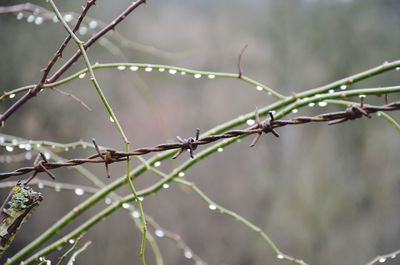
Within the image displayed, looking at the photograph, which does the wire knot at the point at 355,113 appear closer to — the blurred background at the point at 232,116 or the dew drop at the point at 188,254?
the dew drop at the point at 188,254

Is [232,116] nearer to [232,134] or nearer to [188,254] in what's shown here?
[188,254]

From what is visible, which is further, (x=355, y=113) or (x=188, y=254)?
(x=188, y=254)

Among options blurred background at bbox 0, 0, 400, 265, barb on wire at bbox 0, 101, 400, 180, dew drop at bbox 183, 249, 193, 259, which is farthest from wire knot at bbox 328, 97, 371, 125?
blurred background at bbox 0, 0, 400, 265

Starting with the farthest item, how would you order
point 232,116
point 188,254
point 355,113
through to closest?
point 232,116 < point 188,254 < point 355,113

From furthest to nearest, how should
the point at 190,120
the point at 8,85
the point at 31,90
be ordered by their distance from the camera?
the point at 190,120 → the point at 8,85 → the point at 31,90

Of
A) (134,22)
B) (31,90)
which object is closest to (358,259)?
(134,22)

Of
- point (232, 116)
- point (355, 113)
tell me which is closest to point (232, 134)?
point (355, 113)

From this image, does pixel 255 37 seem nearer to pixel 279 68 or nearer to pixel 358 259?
pixel 279 68

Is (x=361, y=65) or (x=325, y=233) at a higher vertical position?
(x=361, y=65)

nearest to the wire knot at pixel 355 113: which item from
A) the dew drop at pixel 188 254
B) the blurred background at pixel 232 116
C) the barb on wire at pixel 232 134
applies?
the barb on wire at pixel 232 134
